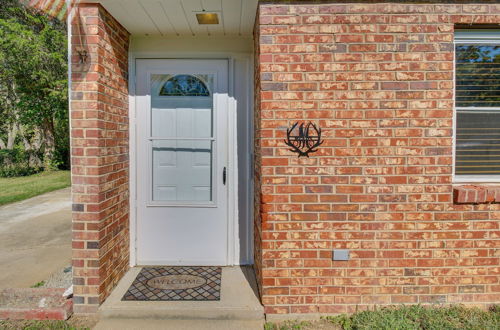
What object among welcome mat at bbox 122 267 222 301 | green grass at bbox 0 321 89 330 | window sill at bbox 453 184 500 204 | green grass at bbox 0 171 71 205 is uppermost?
window sill at bbox 453 184 500 204

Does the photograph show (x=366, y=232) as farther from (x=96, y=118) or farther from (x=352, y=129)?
(x=96, y=118)

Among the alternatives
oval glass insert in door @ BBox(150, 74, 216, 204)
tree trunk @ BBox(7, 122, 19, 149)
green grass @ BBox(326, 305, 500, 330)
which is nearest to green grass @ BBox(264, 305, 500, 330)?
green grass @ BBox(326, 305, 500, 330)

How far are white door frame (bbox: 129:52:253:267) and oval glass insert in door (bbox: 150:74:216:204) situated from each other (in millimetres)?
201

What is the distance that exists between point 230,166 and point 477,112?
2370 mm

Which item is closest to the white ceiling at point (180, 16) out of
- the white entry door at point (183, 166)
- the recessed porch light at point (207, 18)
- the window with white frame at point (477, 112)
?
the recessed porch light at point (207, 18)

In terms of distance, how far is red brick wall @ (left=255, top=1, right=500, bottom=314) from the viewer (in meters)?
2.88

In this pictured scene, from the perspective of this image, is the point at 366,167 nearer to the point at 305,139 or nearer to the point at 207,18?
the point at 305,139

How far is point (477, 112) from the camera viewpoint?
304 cm

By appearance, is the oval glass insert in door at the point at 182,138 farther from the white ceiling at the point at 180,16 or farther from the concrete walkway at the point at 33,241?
the concrete walkway at the point at 33,241

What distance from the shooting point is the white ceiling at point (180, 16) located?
3.00m

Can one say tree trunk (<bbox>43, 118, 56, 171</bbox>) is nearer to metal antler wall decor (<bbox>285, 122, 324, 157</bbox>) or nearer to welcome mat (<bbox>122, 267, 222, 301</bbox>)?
welcome mat (<bbox>122, 267, 222, 301</bbox>)

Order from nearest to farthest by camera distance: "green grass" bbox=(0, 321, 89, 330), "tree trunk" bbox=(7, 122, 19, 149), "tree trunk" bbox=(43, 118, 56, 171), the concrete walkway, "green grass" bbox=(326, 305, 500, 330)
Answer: "green grass" bbox=(326, 305, 500, 330) < "green grass" bbox=(0, 321, 89, 330) < the concrete walkway < "tree trunk" bbox=(43, 118, 56, 171) < "tree trunk" bbox=(7, 122, 19, 149)

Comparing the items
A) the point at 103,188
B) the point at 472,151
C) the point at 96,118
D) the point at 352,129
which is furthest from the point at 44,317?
the point at 472,151

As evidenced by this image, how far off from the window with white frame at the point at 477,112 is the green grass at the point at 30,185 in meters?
9.21
